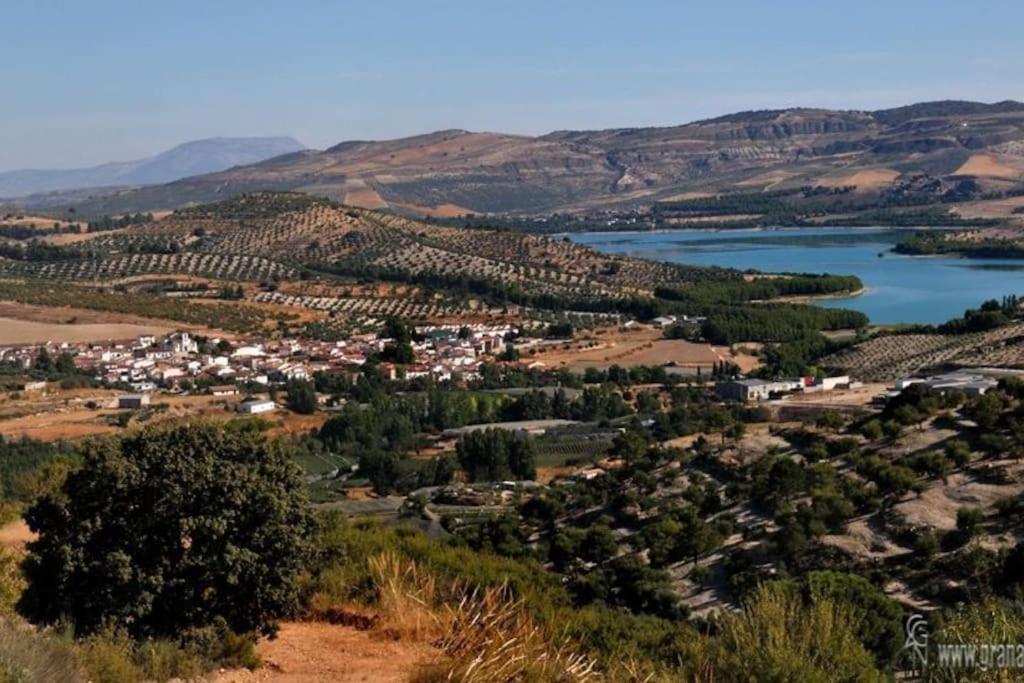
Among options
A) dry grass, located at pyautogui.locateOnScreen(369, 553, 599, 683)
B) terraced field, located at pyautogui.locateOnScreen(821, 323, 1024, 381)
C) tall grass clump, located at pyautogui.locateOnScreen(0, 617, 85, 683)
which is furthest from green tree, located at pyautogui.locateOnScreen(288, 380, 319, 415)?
tall grass clump, located at pyautogui.locateOnScreen(0, 617, 85, 683)

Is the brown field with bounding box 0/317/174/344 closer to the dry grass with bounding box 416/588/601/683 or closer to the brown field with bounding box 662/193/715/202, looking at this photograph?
the dry grass with bounding box 416/588/601/683

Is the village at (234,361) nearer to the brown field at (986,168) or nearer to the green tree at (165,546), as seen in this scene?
the green tree at (165,546)

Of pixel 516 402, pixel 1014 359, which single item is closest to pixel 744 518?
pixel 516 402

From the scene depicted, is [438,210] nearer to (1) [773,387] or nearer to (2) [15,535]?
(1) [773,387]

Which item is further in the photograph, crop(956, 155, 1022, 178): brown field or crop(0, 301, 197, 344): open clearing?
crop(956, 155, 1022, 178): brown field

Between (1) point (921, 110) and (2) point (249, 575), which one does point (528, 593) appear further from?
(1) point (921, 110)

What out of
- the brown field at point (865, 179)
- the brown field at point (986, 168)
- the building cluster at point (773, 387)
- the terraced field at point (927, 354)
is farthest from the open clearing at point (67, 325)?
the brown field at point (986, 168)
